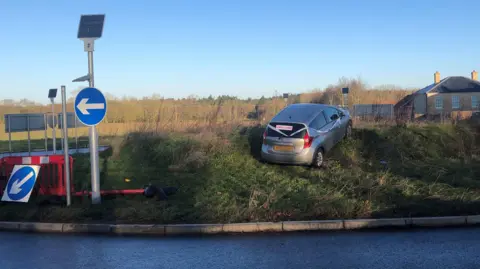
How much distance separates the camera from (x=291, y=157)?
12445 mm

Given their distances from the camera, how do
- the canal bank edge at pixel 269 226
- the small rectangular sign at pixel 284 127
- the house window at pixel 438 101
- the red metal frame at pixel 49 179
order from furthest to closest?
the house window at pixel 438 101, the small rectangular sign at pixel 284 127, the red metal frame at pixel 49 179, the canal bank edge at pixel 269 226

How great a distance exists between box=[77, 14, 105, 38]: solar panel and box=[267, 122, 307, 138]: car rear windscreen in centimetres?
554

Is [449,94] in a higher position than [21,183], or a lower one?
higher

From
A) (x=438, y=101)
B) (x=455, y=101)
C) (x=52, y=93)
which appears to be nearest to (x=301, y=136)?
(x=52, y=93)

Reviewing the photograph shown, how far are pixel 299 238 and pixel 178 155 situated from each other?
6.84m

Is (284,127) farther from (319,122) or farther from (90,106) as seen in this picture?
(90,106)

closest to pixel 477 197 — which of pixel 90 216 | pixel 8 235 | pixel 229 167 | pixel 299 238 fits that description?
pixel 299 238

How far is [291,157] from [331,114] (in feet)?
8.00

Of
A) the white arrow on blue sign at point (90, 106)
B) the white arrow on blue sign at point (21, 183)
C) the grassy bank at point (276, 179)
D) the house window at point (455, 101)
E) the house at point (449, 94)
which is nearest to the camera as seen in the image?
the grassy bank at point (276, 179)

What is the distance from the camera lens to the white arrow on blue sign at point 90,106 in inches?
369

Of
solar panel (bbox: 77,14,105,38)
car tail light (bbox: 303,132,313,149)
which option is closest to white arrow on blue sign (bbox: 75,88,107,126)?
solar panel (bbox: 77,14,105,38)

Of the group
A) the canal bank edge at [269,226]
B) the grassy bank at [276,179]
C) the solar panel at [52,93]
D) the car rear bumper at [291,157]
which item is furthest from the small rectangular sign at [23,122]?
the canal bank edge at [269,226]

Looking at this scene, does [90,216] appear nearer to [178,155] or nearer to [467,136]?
[178,155]

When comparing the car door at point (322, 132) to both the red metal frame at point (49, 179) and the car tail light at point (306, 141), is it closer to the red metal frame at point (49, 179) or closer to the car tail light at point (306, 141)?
the car tail light at point (306, 141)
